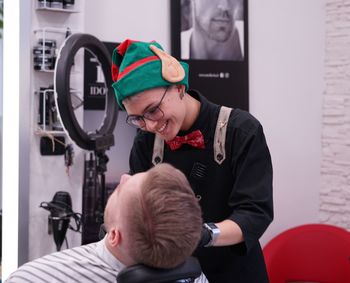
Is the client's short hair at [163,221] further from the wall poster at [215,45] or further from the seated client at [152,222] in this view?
the wall poster at [215,45]

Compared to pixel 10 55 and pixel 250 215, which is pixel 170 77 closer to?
pixel 250 215

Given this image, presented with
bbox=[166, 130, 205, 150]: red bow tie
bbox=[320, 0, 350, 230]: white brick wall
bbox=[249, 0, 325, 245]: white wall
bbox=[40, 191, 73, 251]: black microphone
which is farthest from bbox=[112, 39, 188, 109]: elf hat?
bbox=[320, 0, 350, 230]: white brick wall

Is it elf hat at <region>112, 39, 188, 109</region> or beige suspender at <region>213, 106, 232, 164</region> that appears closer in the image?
elf hat at <region>112, 39, 188, 109</region>

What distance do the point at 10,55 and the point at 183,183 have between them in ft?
5.06

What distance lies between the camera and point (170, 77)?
4.89 ft

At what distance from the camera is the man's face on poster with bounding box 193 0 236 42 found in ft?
9.88

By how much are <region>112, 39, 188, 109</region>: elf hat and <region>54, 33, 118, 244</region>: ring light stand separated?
0.68 meters

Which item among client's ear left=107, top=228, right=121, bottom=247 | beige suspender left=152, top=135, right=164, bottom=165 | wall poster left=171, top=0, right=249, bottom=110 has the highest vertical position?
wall poster left=171, top=0, right=249, bottom=110

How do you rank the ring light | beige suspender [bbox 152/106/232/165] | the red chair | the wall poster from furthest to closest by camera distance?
the red chair
the wall poster
the ring light
beige suspender [bbox 152/106/232/165]

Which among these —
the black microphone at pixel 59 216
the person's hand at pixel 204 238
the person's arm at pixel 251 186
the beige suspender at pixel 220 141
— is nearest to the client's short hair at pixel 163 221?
the person's hand at pixel 204 238

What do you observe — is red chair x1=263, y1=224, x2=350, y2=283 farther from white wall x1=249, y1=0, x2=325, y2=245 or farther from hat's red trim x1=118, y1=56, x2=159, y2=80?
hat's red trim x1=118, y1=56, x2=159, y2=80

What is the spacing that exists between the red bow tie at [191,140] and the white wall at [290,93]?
1623 millimetres

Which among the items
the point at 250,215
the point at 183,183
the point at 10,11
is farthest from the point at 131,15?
the point at 183,183

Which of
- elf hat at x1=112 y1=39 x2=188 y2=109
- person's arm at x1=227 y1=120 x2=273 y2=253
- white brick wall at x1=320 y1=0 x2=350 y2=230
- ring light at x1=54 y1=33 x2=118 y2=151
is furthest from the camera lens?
white brick wall at x1=320 y1=0 x2=350 y2=230
